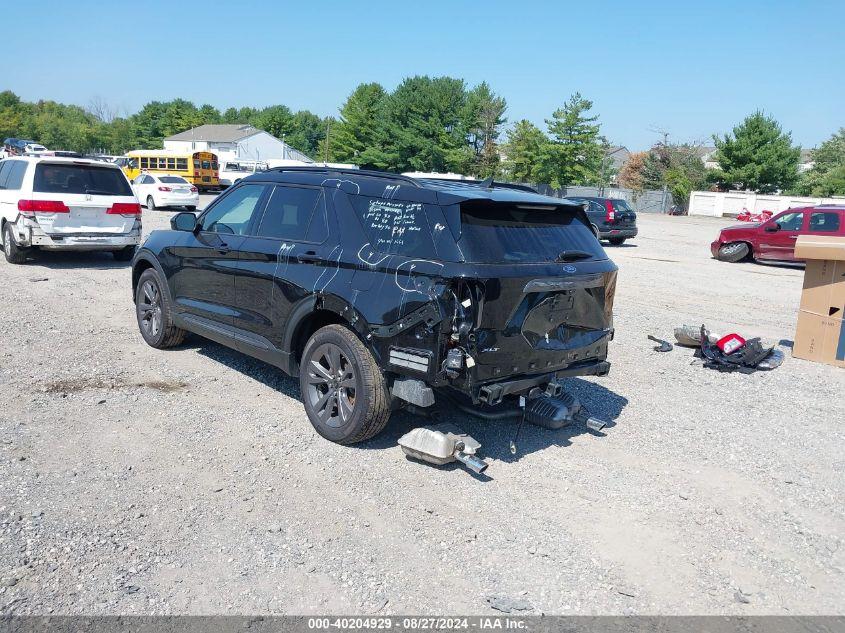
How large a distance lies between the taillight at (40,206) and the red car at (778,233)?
15772mm

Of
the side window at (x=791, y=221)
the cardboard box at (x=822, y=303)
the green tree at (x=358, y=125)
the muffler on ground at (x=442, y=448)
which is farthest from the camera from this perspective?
the green tree at (x=358, y=125)

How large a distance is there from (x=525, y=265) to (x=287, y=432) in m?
2.21

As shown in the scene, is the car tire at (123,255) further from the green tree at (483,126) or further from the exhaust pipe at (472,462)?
the green tree at (483,126)

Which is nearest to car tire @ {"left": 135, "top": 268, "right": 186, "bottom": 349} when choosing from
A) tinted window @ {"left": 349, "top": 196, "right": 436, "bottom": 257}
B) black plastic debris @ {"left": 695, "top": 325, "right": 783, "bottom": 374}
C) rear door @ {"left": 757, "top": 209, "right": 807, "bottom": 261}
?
tinted window @ {"left": 349, "top": 196, "right": 436, "bottom": 257}

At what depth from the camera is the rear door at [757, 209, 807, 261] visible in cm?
1773

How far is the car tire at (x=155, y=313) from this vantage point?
7.07 m

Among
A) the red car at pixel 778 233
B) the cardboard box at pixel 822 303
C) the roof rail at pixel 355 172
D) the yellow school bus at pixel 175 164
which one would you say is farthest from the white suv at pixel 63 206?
the yellow school bus at pixel 175 164

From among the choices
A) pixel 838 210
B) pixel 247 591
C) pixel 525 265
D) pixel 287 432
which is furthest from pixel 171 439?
pixel 838 210

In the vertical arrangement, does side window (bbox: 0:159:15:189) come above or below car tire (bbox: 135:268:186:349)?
above

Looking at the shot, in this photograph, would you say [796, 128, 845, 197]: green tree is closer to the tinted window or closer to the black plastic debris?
the black plastic debris

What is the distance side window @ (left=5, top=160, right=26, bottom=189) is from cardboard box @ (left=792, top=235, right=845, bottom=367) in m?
12.0

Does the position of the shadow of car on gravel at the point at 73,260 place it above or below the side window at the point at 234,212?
below

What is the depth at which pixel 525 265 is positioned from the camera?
4594 millimetres

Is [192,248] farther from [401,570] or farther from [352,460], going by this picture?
[401,570]
